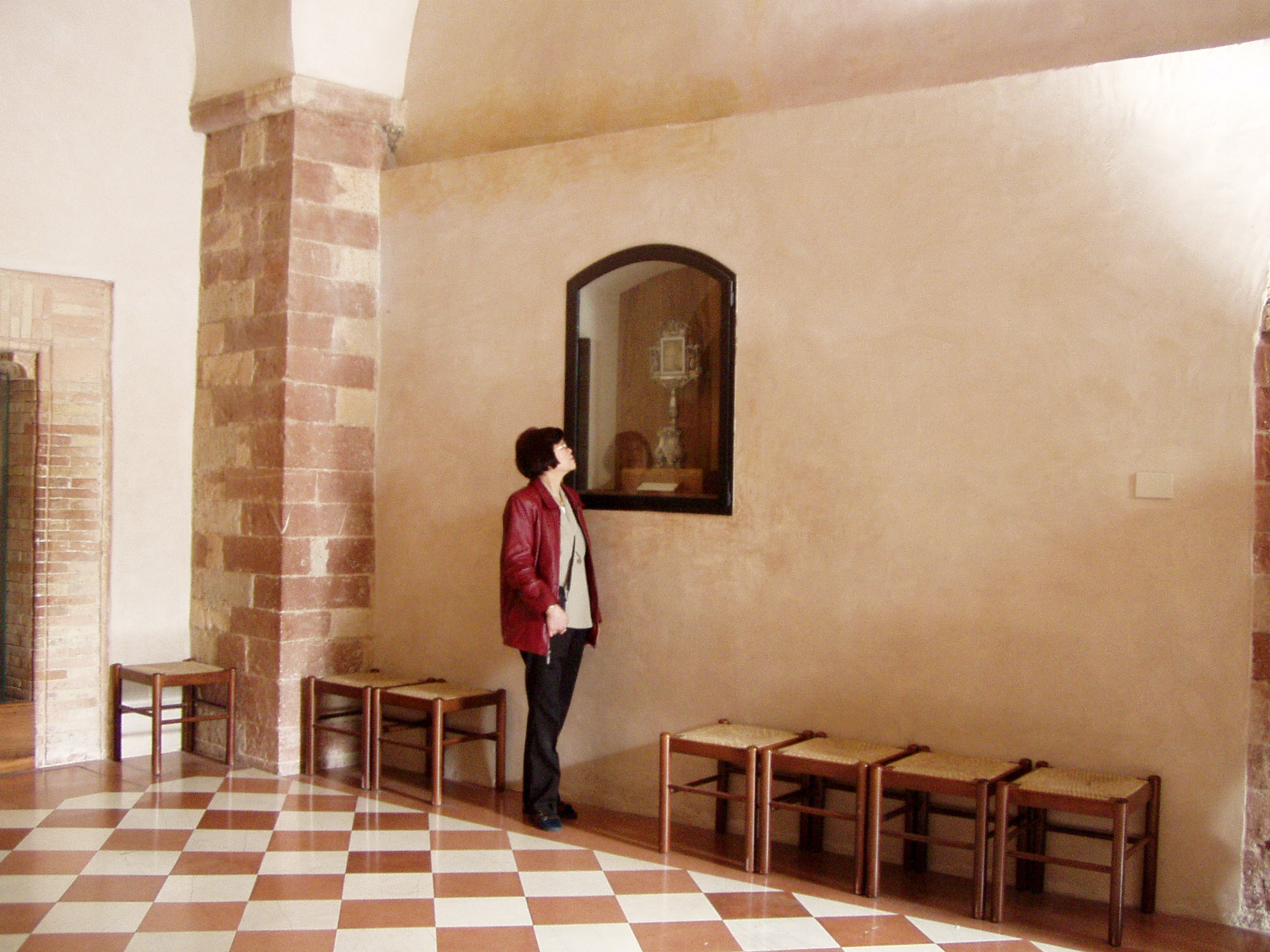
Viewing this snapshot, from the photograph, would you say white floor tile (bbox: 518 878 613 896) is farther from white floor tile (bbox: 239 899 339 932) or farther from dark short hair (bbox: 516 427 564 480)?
dark short hair (bbox: 516 427 564 480)

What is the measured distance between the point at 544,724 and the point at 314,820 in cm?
100

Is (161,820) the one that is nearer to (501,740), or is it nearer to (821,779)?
(501,740)

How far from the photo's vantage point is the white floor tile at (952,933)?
3746mm

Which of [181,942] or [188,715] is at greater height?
[188,715]

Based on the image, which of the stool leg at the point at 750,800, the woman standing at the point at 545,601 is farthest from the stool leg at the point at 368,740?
the stool leg at the point at 750,800

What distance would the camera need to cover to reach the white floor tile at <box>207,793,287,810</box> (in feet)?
17.1

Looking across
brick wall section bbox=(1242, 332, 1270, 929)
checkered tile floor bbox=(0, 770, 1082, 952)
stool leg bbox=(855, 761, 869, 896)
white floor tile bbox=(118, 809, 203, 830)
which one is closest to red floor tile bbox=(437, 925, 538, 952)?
checkered tile floor bbox=(0, 770, 1082, 952)

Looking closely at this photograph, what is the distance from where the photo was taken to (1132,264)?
13.5 feet

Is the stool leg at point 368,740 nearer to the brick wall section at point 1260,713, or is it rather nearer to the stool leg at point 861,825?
the stool leg at point 861,825

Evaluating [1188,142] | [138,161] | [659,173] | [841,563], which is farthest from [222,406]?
[1188,142]

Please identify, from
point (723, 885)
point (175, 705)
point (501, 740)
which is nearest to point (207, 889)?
point (501, 740)

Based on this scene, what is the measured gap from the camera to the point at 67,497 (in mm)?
5977

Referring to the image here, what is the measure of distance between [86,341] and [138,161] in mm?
926

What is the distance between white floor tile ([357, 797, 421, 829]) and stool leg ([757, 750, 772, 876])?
1535 mm
